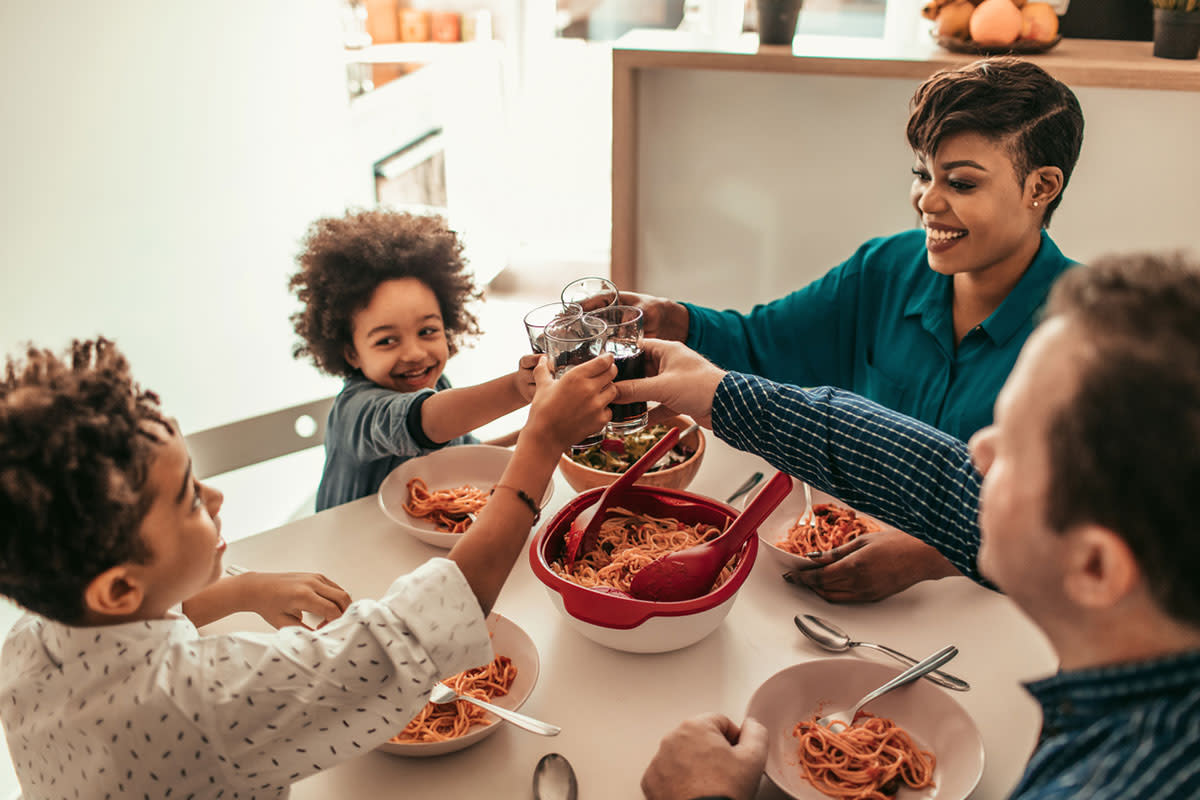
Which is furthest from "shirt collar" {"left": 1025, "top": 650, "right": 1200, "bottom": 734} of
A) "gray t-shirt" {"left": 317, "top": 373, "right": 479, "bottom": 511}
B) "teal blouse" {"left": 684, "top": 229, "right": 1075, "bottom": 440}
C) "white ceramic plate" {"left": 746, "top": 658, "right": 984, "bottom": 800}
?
"gray t-shirt" {"left": 317, "top": 373, "right": 479, "bottom": 511}

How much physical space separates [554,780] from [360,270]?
1.18m

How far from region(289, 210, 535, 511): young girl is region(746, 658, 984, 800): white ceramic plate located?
756mm

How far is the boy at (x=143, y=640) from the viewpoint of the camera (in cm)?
77

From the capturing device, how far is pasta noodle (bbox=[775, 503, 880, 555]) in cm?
135

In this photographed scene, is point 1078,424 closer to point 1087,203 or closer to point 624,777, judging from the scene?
point 624,777

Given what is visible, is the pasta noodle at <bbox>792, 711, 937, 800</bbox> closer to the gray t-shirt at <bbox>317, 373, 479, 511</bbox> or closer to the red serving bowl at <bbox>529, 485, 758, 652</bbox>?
the red serving bowl at <bbox>529, 485, 758, 652</bbox>

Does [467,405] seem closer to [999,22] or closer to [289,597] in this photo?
[289,597]

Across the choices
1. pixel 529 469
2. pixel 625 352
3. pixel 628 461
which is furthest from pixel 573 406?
pixel 628 461

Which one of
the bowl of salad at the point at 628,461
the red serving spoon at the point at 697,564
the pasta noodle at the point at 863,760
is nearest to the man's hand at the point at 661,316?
the bowl of salad at the point at 628,461

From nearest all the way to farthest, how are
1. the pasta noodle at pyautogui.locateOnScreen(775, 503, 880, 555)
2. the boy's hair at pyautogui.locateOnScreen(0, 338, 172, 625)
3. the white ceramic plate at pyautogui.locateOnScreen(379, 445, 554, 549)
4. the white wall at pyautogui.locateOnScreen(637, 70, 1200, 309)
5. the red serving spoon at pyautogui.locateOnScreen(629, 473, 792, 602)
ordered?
the boy's hair at pyautogui.locateOnScreen(0, 338, 172, 625) < the red serving spoon at pyautogui.locateOnScreen(629, 473, 792, 602) < the pasta noodle at pyautogui.locateOnScreen(775, 503, 880, 555) < the white ceramic plate at pyautogui.locateOnScreen(379, 445, 554, 549) < the white wall at pyautogui.locateOnScreen(637, 70, 1200, 309)

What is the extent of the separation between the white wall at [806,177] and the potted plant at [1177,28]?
12 centimetres

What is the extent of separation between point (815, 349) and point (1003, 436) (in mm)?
1323

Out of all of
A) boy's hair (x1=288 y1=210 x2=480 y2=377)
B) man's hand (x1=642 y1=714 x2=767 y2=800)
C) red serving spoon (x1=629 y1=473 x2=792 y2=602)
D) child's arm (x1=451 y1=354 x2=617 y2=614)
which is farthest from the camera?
boy's hair (x1=288 y1=210 x2=480 y2=377)

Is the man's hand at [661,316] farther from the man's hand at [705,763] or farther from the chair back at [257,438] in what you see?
the man's hand at [705,763]
